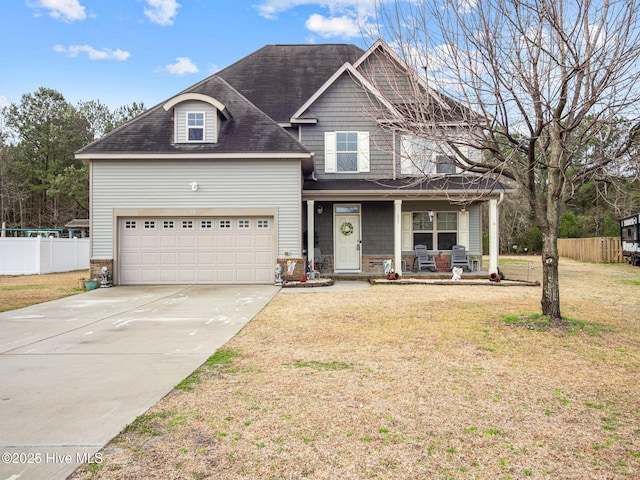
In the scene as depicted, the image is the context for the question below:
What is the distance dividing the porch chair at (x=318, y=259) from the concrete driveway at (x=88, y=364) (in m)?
5.09

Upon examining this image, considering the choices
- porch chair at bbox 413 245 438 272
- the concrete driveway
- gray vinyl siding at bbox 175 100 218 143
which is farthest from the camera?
porch chair at bbox 413 245 438 272

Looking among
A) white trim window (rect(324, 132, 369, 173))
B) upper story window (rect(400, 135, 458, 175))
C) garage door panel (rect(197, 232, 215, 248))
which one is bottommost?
garage door panel (rect(197, 232, 215, 248))

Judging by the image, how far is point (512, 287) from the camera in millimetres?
13570

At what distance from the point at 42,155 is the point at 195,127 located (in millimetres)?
26167

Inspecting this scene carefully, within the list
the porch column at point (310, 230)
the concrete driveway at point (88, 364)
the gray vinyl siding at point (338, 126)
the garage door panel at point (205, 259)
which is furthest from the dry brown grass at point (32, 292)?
the gray vinyl siding at point (338, 126)

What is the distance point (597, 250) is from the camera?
89.7 feet

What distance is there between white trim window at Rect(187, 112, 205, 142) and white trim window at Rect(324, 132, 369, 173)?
4.62m

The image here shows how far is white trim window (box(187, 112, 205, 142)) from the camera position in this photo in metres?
14.4

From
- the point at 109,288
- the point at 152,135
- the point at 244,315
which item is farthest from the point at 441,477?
the point at 152,135

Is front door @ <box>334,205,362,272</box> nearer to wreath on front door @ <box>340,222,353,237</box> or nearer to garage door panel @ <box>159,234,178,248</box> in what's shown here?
wreath on front door @ <box>340,222,353,237</box>

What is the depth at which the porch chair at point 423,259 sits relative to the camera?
647 inches

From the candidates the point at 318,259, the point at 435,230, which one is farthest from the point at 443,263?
the point at 318,259

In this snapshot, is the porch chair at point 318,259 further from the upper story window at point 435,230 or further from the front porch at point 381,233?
the upper story window at point 435,230

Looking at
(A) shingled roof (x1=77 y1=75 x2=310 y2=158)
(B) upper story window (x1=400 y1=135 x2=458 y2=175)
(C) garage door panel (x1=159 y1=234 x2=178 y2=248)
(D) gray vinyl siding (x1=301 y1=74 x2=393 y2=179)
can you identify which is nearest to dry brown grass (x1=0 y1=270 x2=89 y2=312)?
(C) garage door panel (x1=159 y1=234 x2=178 y2=248)
